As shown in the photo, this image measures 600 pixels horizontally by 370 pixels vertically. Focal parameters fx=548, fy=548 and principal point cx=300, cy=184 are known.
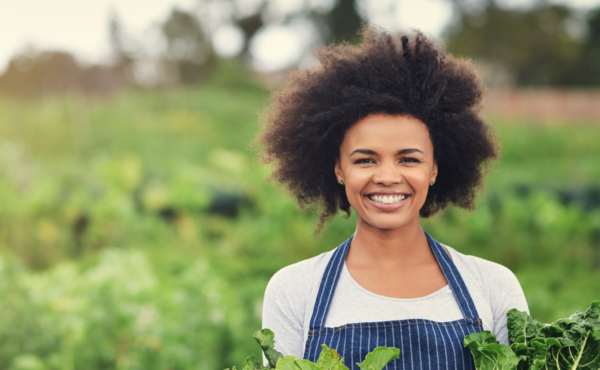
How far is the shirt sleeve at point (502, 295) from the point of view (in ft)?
4.83

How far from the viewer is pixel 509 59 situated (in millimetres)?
17266

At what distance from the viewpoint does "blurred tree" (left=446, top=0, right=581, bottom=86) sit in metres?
16.9

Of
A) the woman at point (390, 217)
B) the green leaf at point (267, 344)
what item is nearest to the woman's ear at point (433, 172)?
the woman at point (390, 217)

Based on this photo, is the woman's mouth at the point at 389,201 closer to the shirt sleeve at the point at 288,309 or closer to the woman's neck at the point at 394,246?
the woman's neck at the point at 394,246

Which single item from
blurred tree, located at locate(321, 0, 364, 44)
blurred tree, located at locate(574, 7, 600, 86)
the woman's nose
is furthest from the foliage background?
blurred tree, located at locate(574, 7, 600, 86)

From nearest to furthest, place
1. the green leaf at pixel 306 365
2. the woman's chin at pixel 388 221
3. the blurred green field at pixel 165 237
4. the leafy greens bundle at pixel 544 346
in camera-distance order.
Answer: the green leaf at pixel 306 365 < the leafy greens bundle at pixel 544 346 < the woman's chin at pixel 388 221 < the blurred green field at pixel 165 237

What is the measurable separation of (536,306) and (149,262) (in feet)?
10.7

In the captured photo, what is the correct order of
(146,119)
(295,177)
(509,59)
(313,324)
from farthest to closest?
(509,59)
(146,119)
(295,177)
(313,324)

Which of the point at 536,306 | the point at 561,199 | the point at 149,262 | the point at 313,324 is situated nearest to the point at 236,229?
the point at 149,262

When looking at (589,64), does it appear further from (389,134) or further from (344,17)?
(389,134)

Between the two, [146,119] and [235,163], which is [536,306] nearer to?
[235,163]

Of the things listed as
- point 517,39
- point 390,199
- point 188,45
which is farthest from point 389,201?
point 517,39

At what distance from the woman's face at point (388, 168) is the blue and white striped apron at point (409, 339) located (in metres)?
0.27

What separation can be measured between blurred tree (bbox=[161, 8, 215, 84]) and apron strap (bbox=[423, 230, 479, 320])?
52.3 ft
